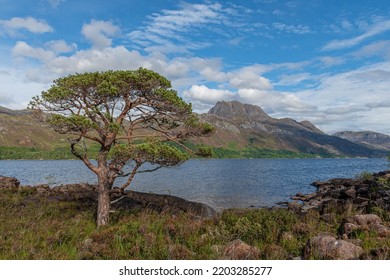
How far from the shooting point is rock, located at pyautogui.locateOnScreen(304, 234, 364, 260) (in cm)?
942

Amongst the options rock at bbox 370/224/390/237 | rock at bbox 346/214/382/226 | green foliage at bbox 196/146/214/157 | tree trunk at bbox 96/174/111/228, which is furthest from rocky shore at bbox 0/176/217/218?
rock at bbox 370/224/390/237

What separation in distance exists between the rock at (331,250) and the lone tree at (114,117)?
29.7 feet

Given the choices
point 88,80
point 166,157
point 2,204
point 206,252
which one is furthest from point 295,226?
point 2,204

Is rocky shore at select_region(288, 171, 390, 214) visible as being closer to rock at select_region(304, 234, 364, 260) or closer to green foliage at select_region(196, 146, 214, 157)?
green foliage at select_region(196, 146, 214, 157)

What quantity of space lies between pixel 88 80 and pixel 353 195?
35.6 metres

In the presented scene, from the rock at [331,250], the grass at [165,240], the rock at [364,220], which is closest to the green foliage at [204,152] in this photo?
the grass at [165,240]

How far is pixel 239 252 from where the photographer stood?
995 centimetres

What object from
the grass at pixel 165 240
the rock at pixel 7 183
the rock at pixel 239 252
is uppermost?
the rock at pixel 239 252

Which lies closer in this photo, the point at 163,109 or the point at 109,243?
the point at 109,243

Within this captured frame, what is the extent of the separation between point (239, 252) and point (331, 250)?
2.83 meters

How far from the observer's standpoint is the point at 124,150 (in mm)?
16500

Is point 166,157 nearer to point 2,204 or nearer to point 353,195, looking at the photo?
point 2,204

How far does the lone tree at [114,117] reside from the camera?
17.0 metres

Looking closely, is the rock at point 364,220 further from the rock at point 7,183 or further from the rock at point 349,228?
the rock at point 7,183
